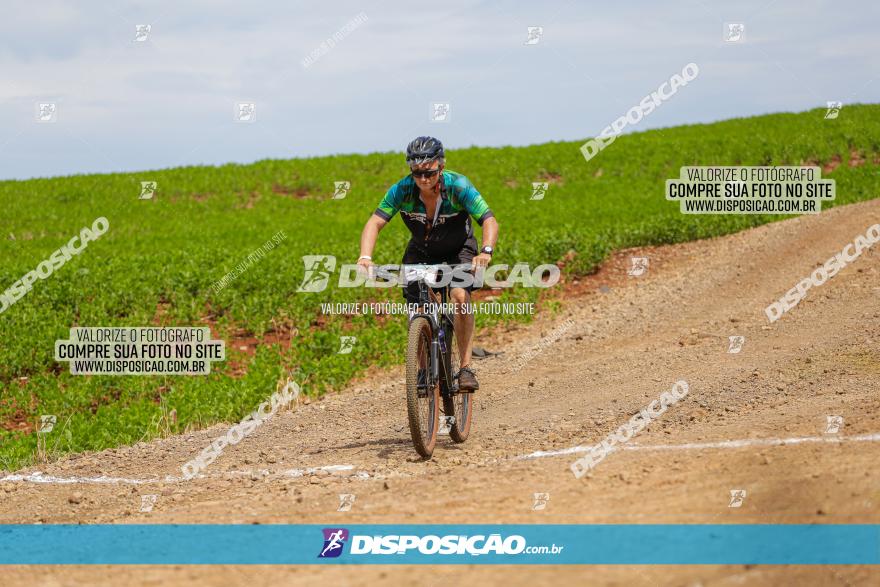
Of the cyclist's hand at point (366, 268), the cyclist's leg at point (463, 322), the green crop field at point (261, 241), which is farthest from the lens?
the green crop field at point (261, 241)

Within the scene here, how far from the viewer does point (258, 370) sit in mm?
14641

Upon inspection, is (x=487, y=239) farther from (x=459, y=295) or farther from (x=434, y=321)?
(x=434, y=321)

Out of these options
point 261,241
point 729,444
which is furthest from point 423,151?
point 261,241

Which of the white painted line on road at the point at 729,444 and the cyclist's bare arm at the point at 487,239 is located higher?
the cyclist's bare arm at the point at 487,239

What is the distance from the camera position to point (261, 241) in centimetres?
2481

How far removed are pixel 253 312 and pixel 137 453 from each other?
24.4 ft

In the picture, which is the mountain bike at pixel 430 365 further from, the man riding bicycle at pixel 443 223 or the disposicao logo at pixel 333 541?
the disposicao logo at pixel 333 541

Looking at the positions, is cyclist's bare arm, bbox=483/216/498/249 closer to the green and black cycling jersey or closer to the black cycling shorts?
the green and black cycling jersey

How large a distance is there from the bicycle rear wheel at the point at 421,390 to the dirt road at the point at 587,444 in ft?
0.98

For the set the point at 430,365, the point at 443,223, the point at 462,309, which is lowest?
the point at 430,365

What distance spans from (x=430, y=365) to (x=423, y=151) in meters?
1.98

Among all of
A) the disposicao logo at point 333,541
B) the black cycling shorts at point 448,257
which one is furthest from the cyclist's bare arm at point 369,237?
the disposicao logo at point 333,541

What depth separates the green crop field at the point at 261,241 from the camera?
553 inches

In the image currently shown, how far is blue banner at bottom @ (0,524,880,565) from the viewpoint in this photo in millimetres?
4910
